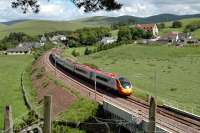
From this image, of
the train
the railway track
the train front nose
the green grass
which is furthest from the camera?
the train

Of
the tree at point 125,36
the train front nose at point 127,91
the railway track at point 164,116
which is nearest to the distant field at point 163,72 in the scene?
the train front nose at point 127,91

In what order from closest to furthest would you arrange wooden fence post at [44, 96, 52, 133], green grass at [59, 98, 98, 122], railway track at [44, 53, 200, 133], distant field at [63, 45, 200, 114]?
wooden fence post at [44, 96, 52, 133]
railway track at [44, 53, 200, 133]
green grass at [59, 98, 98, 122]
distant field at [63, 45, 200, 114]

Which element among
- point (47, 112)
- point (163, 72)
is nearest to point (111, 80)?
point (47, 112)

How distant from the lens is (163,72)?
8194 centimetres

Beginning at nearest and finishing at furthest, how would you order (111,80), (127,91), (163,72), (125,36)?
(127,91) < (111,80) < (163,72) < (125,36)

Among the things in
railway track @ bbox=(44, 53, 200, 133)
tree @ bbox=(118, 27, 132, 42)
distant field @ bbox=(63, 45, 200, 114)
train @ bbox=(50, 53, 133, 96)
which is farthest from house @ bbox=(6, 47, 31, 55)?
railway track @ bbox=(44, 53, 200, 133)

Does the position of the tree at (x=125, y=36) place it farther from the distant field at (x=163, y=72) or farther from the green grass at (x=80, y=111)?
the green grass at (x=80, y=111)

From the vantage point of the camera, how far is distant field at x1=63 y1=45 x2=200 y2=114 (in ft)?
182

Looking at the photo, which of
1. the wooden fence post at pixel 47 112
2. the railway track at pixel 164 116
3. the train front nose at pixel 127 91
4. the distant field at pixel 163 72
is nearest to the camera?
the wooden fence post at pixel 47 112

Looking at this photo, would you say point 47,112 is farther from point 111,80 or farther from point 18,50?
point 18,50

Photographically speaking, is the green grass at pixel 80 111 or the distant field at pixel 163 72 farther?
the distant field at pixel 163 72

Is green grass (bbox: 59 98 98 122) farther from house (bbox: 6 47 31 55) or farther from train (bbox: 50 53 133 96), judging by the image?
house (bbox: 6 47 31 55)

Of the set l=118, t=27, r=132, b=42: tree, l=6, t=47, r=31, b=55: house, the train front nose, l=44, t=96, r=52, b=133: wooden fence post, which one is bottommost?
l=6, t=47, r=31, b=55: house

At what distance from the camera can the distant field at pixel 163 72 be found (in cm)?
5537
